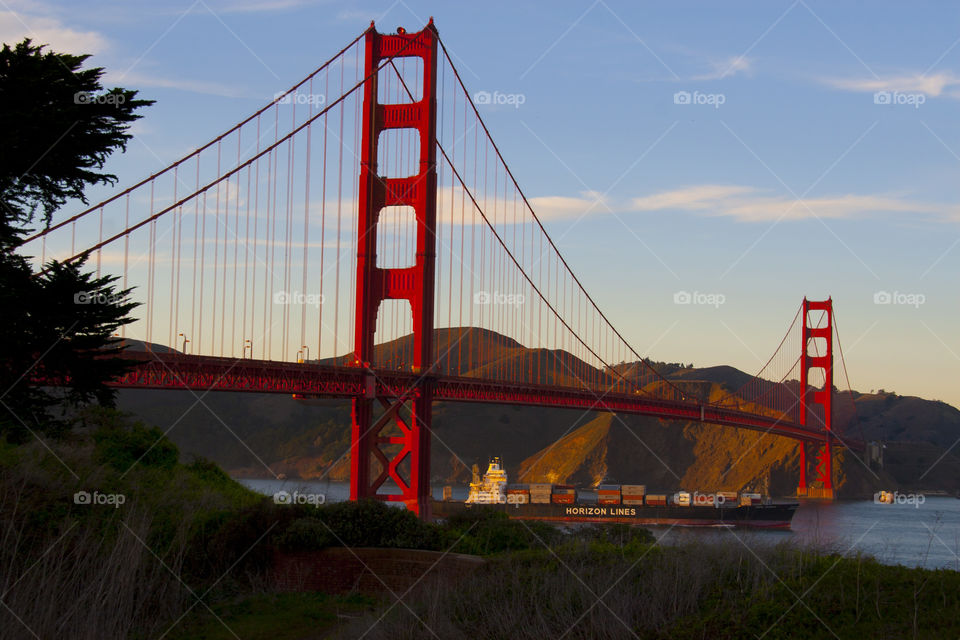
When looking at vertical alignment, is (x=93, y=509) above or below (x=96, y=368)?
below

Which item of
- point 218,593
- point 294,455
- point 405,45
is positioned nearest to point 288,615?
point 218,593

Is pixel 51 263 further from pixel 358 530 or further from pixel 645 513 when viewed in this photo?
pixel 645 513

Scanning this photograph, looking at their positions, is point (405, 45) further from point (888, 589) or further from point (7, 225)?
point (888, 589)

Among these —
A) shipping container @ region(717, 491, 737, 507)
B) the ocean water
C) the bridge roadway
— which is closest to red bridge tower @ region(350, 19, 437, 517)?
the bridge roadway

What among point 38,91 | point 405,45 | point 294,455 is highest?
point 405,45

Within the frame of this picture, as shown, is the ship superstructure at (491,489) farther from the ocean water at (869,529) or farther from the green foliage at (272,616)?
the green foliage at (272,616)

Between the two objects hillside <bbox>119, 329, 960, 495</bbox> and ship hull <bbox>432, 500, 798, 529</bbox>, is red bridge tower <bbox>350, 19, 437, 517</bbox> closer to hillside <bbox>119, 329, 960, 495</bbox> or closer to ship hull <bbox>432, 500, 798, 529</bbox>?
ship hull <bbox>432, 500, 798, 529</bbox>

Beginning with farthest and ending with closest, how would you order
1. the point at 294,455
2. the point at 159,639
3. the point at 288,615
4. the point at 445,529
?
the point at 294,455
the point at 445,529
the point at 288,615
the point at 159,639

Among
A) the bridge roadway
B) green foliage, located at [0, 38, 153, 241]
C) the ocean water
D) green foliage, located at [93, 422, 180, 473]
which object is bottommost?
the ocean water

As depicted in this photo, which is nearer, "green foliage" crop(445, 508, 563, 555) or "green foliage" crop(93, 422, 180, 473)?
"green foliage" crop(445, 508, 563, 555)
